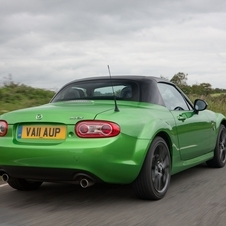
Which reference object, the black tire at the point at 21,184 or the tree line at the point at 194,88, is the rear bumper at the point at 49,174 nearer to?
the black tire at the point at 21,184

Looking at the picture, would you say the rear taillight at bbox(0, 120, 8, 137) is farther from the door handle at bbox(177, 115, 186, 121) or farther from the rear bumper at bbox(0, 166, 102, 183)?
the door handle at bbox(177, 115, 186, 121)

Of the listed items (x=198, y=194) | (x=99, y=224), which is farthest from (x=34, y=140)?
(x=198, y=194)

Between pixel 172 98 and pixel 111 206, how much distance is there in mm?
2075

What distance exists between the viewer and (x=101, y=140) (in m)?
4.95

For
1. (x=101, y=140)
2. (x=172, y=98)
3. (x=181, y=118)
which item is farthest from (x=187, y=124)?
(x=101, y=140)

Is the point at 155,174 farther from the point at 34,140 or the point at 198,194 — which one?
the point at 34,140

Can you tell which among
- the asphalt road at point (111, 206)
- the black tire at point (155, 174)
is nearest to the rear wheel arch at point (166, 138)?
the black tire at point (155, 174)

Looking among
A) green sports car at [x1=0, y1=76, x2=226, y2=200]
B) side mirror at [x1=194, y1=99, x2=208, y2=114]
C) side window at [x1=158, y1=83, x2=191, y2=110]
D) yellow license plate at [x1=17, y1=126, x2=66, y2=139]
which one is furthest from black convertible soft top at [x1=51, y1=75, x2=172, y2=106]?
yellow license plate at [x1=17, y1=126, x2=66, y2=139]

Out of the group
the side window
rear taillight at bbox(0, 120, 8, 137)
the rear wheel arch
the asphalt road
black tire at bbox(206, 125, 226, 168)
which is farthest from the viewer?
black tire at bbox(206, 125, 226, 168)

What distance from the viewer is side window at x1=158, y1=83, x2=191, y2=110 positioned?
6.49 m

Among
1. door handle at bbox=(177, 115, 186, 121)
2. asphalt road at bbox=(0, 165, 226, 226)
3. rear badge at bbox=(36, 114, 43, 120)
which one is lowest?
asphalt road at bbox=(0, 165, 226, 226)

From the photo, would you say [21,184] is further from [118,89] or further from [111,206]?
[118,89]

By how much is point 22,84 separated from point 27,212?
10995 millimetres

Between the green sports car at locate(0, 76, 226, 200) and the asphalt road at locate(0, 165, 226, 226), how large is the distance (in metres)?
0.23
